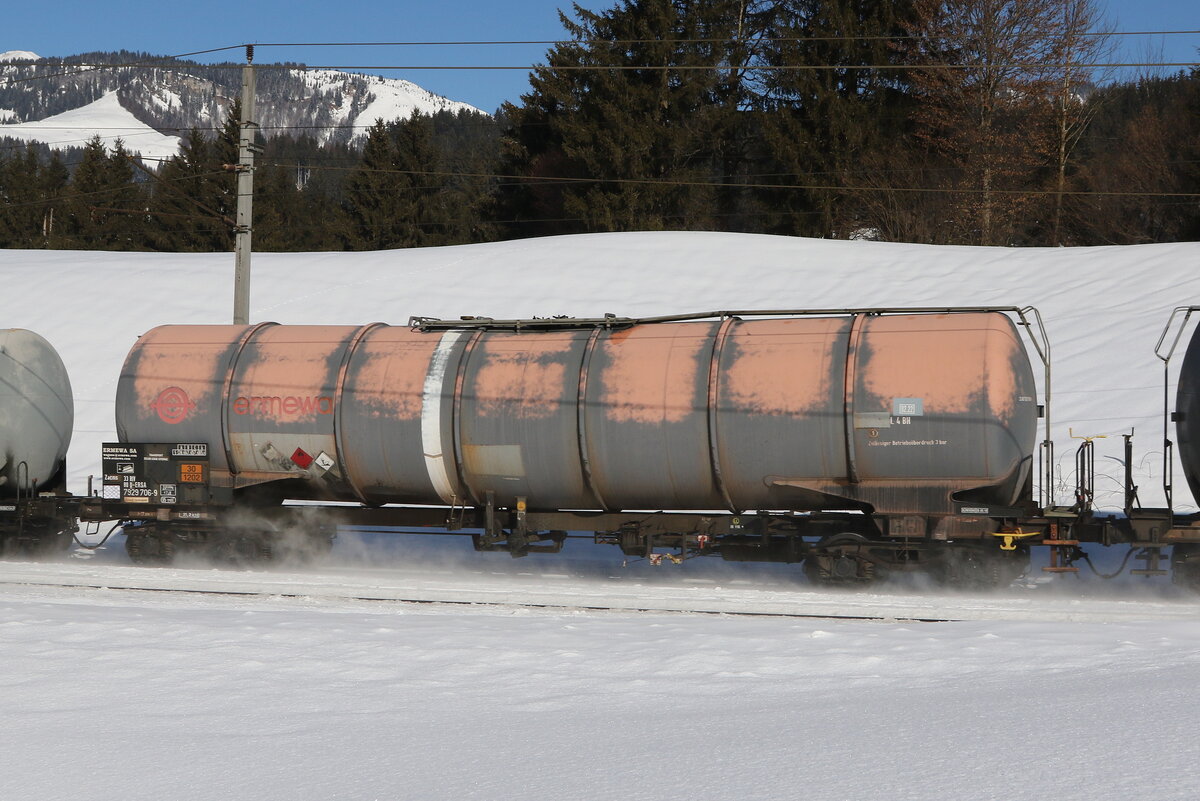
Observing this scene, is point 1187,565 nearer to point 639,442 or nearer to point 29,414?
point 639,442

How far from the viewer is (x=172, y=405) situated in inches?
601

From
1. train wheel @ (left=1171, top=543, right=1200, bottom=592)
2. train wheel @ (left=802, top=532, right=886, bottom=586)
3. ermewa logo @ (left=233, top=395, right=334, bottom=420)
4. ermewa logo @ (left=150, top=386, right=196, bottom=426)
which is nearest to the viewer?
train wheel @ (left=1171, top=543, right=1200, bottom=592)

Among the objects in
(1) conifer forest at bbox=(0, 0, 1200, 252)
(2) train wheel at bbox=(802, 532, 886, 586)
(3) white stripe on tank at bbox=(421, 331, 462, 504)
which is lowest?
(2) train wheel at bbox=(802, 532, 886, 586)

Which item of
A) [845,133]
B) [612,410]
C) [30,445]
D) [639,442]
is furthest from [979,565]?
[845,133]

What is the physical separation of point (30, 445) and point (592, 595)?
920 centimetres

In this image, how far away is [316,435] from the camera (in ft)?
48.1

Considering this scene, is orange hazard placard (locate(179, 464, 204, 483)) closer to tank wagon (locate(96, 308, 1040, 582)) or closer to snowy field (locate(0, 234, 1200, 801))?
tank wagon (locate(96, 308, 1040, 582))

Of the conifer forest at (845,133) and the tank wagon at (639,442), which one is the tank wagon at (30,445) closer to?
the tank wagon at (639,442)

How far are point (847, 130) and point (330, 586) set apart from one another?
130 ft

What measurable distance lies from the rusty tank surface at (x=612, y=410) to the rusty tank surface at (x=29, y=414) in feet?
6.40

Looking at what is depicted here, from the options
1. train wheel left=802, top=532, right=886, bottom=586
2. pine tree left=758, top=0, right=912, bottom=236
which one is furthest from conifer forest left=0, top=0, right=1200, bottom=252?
train wheel left=802, top=532, right=886, bottom=586

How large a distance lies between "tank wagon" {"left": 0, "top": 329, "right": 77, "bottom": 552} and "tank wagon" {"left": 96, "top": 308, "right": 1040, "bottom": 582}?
1.78 m

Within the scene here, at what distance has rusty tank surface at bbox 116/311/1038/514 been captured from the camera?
12633 mm

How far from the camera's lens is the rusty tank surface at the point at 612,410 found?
12633 millimetres
